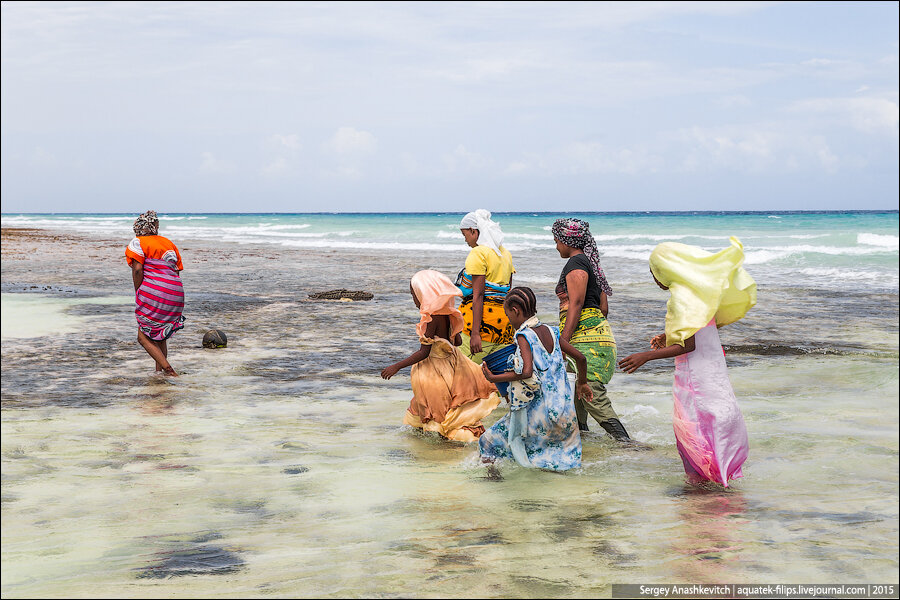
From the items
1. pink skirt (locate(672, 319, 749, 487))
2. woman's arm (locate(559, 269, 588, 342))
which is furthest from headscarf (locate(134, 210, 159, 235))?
pink skirt (locate(672, 319, 749, 487))

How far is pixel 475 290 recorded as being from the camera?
Answer: 22.7ft

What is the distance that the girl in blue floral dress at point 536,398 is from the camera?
17.5 ft

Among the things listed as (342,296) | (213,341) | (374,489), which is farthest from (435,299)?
(342,296)

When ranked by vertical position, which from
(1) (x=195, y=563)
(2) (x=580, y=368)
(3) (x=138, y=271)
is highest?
(3) (x=138, y=271)

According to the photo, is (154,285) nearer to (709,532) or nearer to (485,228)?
(485,228)

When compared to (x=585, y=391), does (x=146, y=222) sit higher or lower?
higher

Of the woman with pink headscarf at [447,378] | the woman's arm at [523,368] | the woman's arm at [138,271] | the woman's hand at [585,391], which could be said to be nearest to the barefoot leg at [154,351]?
the woman's arm at [138,271]

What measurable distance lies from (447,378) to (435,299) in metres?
0.65

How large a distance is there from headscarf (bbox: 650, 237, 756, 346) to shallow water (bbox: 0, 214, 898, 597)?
109cm

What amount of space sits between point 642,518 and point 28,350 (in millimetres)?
8878

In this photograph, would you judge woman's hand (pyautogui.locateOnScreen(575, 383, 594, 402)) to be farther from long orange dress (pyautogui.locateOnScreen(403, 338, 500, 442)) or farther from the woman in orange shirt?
the woman in orange shirt

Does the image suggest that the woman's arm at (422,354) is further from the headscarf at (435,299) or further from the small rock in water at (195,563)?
the small rock in water at (195,563)

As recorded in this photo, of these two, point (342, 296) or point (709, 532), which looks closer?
point (709, 532)

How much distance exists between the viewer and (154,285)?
29.6 ft
